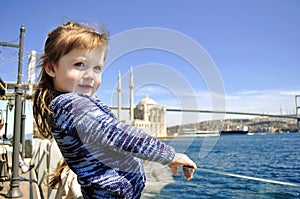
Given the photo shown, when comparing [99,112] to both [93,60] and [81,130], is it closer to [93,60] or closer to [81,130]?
[81,130]

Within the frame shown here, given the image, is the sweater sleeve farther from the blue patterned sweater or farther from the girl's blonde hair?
the girl's blonde hair

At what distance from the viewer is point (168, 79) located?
810 millimetres

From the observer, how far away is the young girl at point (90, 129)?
2.05ft

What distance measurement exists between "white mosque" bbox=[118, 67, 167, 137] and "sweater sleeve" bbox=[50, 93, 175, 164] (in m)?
0.21

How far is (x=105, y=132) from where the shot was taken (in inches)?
24.5

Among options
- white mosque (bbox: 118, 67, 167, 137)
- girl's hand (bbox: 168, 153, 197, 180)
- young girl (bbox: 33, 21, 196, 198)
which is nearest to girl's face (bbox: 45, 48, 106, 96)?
young girl (bbox: 33, 21, 196, 198)

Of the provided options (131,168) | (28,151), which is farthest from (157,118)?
(28,151)

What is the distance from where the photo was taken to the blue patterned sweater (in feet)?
2.03

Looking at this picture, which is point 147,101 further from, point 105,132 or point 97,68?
point 105,132

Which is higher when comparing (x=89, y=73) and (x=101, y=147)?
(x=89, y=73)

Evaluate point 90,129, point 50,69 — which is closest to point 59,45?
point 50,69

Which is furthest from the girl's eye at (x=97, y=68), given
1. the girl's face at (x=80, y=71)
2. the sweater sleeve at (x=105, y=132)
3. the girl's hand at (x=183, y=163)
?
the girl's hand at (x=183, y=163)

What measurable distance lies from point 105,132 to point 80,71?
0.19m

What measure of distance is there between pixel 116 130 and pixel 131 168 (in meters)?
0.13
